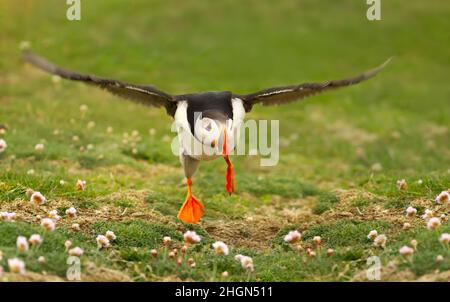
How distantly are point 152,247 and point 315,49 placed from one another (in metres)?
13.1

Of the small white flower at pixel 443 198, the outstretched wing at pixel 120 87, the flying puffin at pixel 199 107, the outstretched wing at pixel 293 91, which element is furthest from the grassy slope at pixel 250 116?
→ the outstretched wing at pixel 293 91

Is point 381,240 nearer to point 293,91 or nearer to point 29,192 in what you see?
point 293,91

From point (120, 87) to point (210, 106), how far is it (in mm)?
981

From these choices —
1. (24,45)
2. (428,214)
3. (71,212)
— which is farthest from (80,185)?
(24,45)

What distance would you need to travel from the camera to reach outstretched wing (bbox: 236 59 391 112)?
8.30 metres

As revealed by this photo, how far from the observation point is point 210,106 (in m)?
8.05

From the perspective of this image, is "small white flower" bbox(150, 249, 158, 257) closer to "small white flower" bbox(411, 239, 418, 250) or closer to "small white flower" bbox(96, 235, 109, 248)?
"small white flower" bbox(96, 235, 109, 248)

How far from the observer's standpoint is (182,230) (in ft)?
26.5

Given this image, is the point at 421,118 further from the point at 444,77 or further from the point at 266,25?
the point at 266,25

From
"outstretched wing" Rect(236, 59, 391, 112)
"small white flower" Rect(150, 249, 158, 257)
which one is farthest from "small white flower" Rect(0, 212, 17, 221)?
"outstretched wing" Rect(236, 59, 391, 112)

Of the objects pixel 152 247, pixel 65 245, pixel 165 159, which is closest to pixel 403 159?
pixel 165 159

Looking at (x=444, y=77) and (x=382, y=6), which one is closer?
→ (x=444, y=77)

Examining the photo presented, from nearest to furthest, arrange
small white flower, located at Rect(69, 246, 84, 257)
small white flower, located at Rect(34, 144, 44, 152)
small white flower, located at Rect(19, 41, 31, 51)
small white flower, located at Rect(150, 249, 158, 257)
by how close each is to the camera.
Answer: small white flower, located at Rect(69, 246, 84, 257), small white flower, located at Rect(150, 249, 158, 257), small white flower, located at Rect(34, 144, 44, 152), small white flower, located at Rect(19, 41, 31, 51)

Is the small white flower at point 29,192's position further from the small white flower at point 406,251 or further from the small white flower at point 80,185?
the small white flower at point 406,251
